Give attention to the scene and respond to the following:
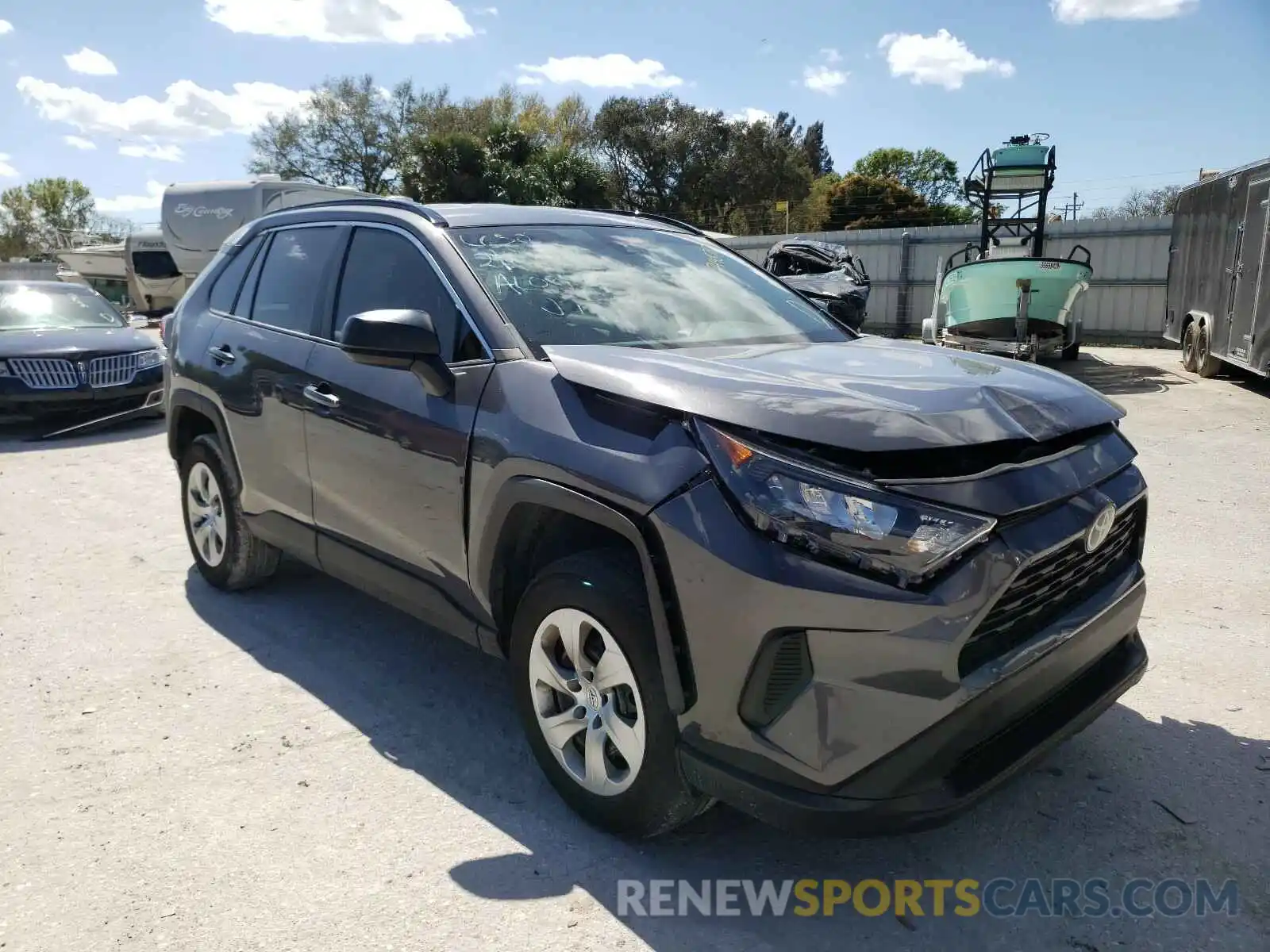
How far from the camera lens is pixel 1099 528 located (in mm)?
2520

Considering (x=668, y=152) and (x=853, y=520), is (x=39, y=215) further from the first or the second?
(x=853, y=520)

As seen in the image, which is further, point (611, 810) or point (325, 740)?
point (325, 740)

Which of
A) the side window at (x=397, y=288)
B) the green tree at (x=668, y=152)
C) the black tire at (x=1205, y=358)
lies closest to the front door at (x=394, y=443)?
the side window at (x=397, y=288)

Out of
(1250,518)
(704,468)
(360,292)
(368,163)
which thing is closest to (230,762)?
(360,292)

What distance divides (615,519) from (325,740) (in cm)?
164

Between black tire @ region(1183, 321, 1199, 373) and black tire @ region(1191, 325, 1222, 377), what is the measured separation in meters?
0.09

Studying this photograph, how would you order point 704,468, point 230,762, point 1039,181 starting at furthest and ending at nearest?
point 1039,181
point 230,762
point 704,468

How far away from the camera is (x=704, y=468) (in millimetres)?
2289

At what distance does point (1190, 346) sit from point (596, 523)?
13.8 meters

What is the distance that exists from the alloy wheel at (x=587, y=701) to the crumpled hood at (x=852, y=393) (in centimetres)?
67

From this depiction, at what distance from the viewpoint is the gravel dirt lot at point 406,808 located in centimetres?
242

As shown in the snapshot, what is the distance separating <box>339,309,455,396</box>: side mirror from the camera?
2914 mm

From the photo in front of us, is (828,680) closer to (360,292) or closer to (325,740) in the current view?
(325,740)

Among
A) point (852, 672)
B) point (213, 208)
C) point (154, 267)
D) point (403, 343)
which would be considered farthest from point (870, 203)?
point (852, 672)
